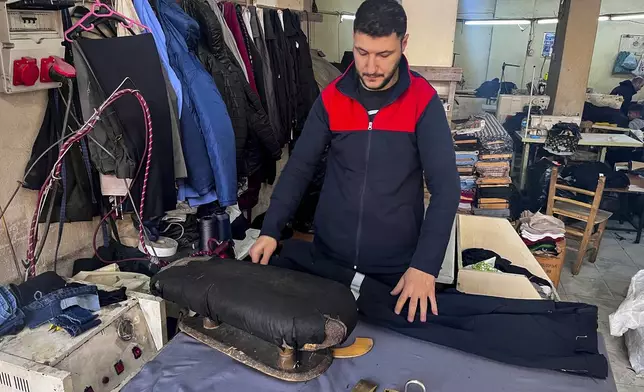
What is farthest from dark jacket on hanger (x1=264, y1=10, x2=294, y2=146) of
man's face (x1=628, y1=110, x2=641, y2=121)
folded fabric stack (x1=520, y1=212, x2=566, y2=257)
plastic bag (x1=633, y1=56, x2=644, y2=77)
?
plastic bag (x1=633, y1=56, x2=644, y2=77)

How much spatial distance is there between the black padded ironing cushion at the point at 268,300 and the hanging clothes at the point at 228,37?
1.88 meters

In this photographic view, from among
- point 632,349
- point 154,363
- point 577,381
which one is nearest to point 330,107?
point 154,363

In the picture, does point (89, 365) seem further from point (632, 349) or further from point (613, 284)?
point (613, 284)

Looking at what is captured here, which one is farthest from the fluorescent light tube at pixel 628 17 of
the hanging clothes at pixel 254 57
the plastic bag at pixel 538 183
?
the hanging clothes at pixel 254 57

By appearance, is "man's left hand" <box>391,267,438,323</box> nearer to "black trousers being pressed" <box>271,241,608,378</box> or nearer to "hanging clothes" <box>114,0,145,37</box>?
"black trousers being pressed" <box>271,241,608,378</box>

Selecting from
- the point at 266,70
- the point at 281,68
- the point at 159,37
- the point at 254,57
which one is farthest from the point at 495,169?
the point at 159,37

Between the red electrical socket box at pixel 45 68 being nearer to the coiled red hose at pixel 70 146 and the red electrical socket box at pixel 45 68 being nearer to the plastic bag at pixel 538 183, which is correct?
the coiled red hose at pixel 70 146

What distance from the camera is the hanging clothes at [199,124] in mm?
2412

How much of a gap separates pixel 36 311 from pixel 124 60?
0.99 metres

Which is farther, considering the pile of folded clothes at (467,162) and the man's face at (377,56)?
the pile of folded clothes at (467,162)

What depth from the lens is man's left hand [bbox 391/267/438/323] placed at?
1.27 meters

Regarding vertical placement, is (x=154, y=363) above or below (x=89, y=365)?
above

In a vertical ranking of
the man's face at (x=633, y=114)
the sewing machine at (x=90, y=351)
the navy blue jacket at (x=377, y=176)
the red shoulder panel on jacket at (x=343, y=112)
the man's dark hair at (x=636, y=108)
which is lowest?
the sewing machine at (x=90, y=351)

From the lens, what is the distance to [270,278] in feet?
4.01
